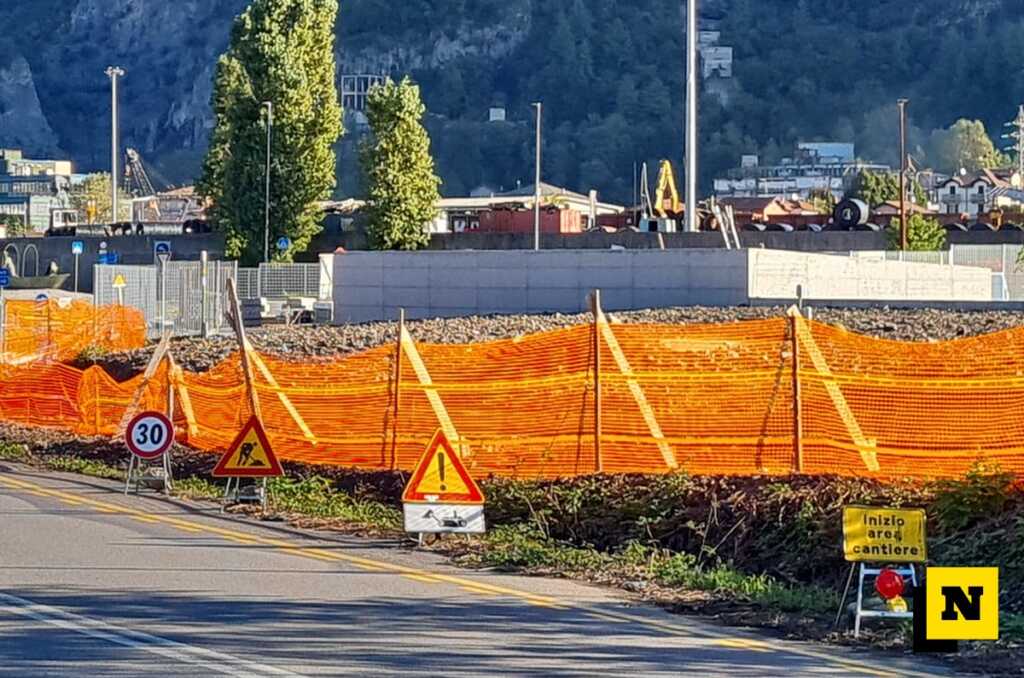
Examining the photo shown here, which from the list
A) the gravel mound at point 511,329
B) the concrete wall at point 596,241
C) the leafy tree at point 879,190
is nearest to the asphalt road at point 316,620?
the gravel mound at point 511,329

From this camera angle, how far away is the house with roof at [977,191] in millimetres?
141375

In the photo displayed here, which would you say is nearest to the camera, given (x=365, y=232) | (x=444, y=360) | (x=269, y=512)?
(x=269, y=512)

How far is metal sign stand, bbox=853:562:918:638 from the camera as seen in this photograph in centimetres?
1152

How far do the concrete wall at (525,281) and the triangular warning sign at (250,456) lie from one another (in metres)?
24.5

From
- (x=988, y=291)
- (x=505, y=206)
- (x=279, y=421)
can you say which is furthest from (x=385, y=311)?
(x=505, y=206)

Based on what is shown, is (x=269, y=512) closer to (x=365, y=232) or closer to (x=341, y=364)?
(x=341, y=364)

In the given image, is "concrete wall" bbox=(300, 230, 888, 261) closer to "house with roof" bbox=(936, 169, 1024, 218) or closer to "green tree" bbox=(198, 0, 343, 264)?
"green tree" bbox=(198, 0, 343, 264)

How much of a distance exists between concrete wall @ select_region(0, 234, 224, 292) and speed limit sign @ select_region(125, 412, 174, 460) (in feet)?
206

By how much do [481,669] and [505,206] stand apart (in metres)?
94.6

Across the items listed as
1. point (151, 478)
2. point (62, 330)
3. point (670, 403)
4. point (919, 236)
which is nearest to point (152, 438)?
point (151, 478)

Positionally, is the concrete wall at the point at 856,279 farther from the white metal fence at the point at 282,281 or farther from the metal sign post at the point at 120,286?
the white metal fence at the point at 282,281

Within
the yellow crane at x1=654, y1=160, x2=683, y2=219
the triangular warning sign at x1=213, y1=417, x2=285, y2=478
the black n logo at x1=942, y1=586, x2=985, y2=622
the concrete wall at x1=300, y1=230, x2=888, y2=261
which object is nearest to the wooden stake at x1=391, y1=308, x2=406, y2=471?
the triangular warning sign at x1=213, y1=417, x2=285, y2=478

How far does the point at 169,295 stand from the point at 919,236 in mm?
37976

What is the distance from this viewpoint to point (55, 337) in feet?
122
